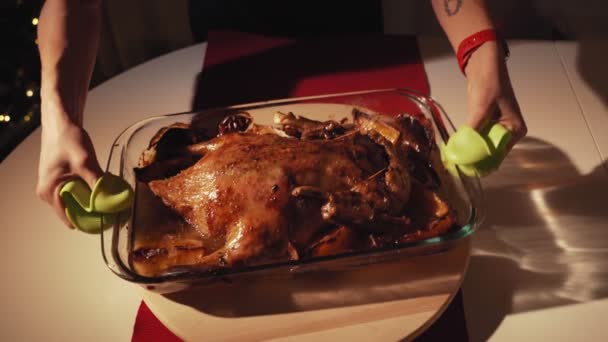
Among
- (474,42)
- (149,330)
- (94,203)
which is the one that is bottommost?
(149,330)

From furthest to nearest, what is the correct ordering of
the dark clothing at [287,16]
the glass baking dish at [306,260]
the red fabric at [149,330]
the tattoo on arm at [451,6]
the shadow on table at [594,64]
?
1. the dark clothing at [287,16]
2. the shadow on table at [594,64]
3. the tattoo on arm at [451,6]
4. the red fabric at [149,330]
5. the glass baking dish at [306,260]

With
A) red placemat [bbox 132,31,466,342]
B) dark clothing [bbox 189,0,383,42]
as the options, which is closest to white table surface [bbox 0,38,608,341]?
red placemat [bbox 132,31,466,342]

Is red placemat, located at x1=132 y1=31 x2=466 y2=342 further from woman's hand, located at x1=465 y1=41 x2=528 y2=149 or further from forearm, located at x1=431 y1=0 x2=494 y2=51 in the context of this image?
woman's hand, located at x1=465 y1=41 x2=528 y2=149

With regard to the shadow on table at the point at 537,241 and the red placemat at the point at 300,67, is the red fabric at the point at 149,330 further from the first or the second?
the red placemat at the point at 300,67

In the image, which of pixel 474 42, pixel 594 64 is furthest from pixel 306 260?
pixel 594 64

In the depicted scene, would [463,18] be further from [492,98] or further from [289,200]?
[289,200]

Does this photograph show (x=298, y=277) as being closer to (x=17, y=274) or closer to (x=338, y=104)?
(x=338, y=104)

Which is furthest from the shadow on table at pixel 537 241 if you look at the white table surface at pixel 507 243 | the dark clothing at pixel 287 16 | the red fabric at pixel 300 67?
the dark clothing at pixel 287 16
